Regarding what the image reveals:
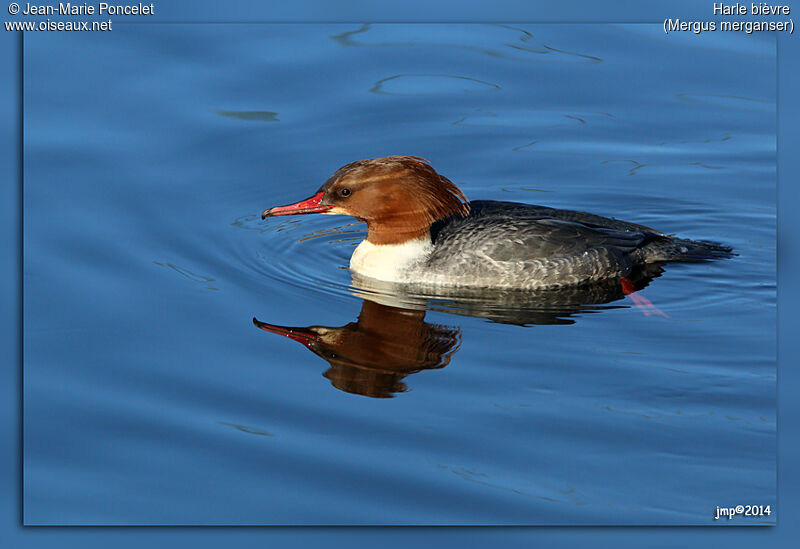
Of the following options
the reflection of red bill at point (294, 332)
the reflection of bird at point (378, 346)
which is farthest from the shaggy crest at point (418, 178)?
the reflection of red bill at point (294, 332)

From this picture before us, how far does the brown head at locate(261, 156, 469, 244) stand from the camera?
1075 centimetres

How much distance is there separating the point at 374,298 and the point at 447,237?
100 cm

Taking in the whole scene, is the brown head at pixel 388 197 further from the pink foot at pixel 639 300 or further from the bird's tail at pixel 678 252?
the bird's tail at pixel 678 252

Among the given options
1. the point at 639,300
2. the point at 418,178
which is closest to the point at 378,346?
the point at 418,178

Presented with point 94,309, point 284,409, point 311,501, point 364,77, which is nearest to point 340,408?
point 284,409

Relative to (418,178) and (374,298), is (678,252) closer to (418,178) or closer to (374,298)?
(418,178)

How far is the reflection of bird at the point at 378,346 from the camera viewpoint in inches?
351

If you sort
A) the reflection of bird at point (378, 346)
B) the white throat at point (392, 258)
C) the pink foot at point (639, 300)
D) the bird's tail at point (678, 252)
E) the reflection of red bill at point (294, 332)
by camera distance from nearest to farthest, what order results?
the reflection of bird at point (378, 346), the reflection of red bill at point (294, 332), the pink foot at point (639, 300), the white throat at point (392, 258), the bird's tail at point (678, 252)

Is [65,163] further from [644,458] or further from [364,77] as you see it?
[644,458]

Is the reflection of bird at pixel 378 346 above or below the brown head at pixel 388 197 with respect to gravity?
below

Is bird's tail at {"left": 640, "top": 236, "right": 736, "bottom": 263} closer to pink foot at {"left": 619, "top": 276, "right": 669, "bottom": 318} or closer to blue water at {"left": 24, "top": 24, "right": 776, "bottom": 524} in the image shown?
blue water at {"left": 24, "top": 24, "right": 776, "bottom": 524}

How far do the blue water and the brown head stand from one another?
2.21ft

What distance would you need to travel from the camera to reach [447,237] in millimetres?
10977

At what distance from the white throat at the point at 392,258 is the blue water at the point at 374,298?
0.34 m
